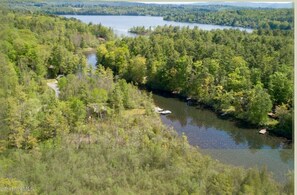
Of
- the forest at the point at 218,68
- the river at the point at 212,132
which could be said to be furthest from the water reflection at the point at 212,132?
the forest at the point at 218,68

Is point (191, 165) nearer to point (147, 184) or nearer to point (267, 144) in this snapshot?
point (147, 184)

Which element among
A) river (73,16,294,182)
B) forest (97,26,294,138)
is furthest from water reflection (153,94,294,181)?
forest (97,26,294,138)

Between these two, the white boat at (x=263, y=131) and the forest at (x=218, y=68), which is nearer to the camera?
the white boat at (x=263, y=131)

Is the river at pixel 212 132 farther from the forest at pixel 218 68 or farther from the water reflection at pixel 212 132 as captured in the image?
the forest at pixel 218 68

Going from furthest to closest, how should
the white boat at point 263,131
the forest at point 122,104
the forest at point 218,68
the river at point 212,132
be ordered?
the forest at point 218,68 < the white boat at point 263,131 < the river at point 212,132 < the forest at point 122,104

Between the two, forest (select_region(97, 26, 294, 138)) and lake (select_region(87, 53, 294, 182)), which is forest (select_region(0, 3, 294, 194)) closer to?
forest (select_region(97, 26, 294, 138))

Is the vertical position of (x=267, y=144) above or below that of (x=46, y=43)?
below

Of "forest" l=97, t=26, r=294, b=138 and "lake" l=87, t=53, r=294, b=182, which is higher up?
"forest" l=97, t=26, r=294, b=138

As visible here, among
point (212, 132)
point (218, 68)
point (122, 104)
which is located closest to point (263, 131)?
point (212, 132)

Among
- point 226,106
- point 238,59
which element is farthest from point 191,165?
point 238,59
